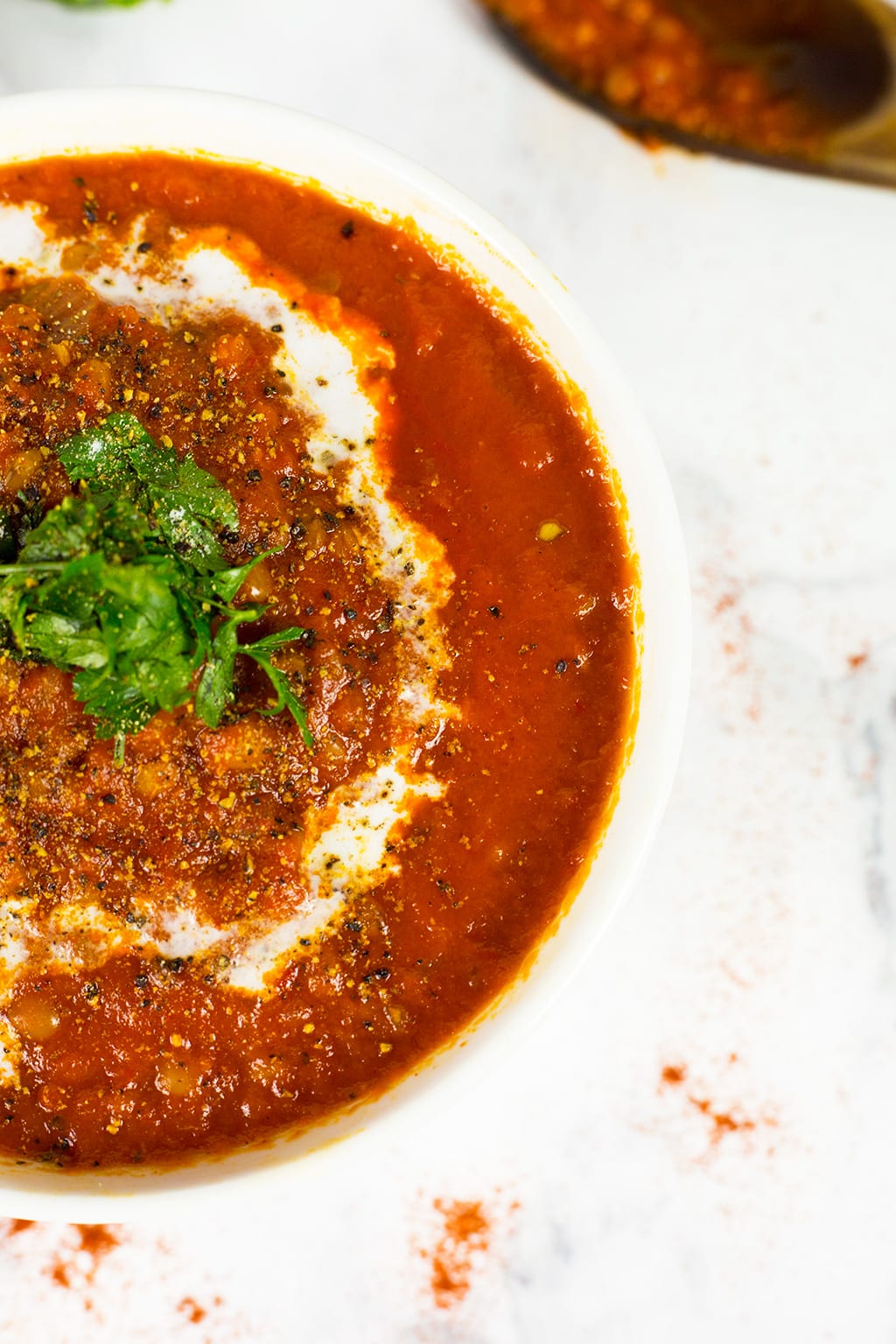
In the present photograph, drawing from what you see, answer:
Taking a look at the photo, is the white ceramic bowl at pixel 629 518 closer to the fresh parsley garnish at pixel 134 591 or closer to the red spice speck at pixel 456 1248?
the fresh parsley garnish at pixel 134 591

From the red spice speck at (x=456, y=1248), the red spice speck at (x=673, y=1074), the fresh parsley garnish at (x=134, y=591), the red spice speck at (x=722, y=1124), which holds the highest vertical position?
the fresh parsley garnish at (x=134, y=591)

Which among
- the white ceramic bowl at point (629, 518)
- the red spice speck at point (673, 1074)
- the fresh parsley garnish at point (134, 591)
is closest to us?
the fresh parsley garnish at point (134, 591)

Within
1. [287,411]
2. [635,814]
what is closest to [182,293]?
[287,411]

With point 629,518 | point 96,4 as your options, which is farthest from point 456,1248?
point 96,4

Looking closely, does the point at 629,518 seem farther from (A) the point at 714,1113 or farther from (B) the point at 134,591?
(A) the point at 714,1113

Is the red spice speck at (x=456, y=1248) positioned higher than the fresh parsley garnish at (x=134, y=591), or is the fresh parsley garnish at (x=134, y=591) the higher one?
the fresh parsley garnish at (x=134, y=591)

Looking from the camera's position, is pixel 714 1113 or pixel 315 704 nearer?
pixel 315 704

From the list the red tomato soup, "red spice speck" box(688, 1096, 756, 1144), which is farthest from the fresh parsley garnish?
"red spice speck" box(688, 1096, 756, 1144)

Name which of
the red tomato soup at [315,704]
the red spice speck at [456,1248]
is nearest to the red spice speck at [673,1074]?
the red spice speck at [456,1248]
